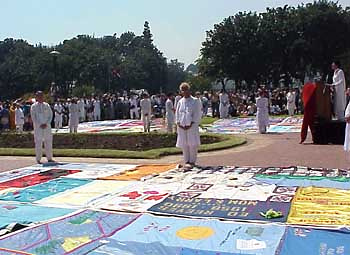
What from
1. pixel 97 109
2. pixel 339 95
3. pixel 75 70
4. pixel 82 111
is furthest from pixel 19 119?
pixel 75 70

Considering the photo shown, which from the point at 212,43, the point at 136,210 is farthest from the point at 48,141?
the point at 212,43

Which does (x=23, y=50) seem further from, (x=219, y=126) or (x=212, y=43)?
Result: (x=219, y=126)

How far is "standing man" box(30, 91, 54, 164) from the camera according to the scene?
15312mm

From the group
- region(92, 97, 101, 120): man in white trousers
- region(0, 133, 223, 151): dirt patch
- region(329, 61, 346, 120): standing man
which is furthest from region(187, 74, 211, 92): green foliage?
region(329, 61, 346, 120): standing man

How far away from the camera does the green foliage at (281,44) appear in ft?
193

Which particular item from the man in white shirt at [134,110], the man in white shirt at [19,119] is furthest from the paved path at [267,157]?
the man in white shirt at [134,110]

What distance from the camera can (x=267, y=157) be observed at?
601 inches

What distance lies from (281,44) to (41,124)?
47423 mm

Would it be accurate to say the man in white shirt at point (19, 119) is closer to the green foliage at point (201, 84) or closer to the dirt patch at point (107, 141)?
the dirt patch at point (107, 141)

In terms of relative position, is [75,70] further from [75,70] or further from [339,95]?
[339,95]

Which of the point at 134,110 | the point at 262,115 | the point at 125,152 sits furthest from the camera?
the point at 134,110

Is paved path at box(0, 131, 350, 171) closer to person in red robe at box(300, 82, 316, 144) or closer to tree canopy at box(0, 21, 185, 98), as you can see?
person in red robe at box(300, 82, 316, 144)

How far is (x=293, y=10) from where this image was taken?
203 feet

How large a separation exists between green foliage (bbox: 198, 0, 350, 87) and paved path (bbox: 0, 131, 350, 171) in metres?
41.6
